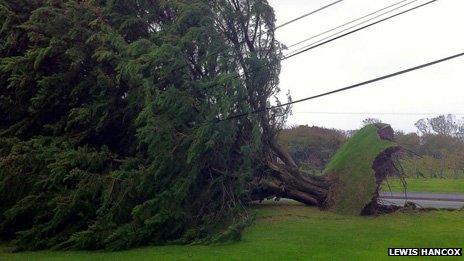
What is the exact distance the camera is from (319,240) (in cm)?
1016

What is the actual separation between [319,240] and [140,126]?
5.11m

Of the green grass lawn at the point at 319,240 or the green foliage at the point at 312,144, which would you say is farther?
the green foliage at the point at 312,144

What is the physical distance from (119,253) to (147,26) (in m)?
6.07

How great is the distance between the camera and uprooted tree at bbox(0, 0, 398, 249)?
11273 millimetres

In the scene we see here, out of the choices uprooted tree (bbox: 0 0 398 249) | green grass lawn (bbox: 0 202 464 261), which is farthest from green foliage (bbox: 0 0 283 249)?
green grass lawn (bbox: 0 202 464 261)

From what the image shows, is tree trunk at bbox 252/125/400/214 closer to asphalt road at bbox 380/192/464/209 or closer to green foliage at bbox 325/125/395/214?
green foliage at bbox 325/125/395/214

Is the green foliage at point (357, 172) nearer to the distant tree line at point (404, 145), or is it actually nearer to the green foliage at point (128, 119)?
the green foliage at point (128, 119)

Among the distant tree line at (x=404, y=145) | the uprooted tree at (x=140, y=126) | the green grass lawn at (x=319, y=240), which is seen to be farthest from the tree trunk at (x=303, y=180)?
the distant tree line at (x=404, y=145)

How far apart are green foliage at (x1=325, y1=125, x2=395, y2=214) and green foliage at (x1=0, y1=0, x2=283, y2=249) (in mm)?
2428

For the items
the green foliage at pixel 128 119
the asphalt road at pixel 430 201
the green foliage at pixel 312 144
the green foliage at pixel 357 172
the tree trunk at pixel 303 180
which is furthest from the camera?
the green foliage at pixel 312 144

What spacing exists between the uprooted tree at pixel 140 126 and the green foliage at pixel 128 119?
33 millimetres

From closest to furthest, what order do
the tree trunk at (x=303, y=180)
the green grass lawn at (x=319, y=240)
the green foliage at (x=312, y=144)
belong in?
the green grass lawn at (x=319, y=240) < the tree trunk at (x=303, y=180) < the green foliage at (x=312, y=144)

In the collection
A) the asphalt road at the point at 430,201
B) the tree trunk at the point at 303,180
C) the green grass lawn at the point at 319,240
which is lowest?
the asphalt road at the point at 430,201

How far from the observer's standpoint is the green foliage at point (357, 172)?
1363 centimetres
